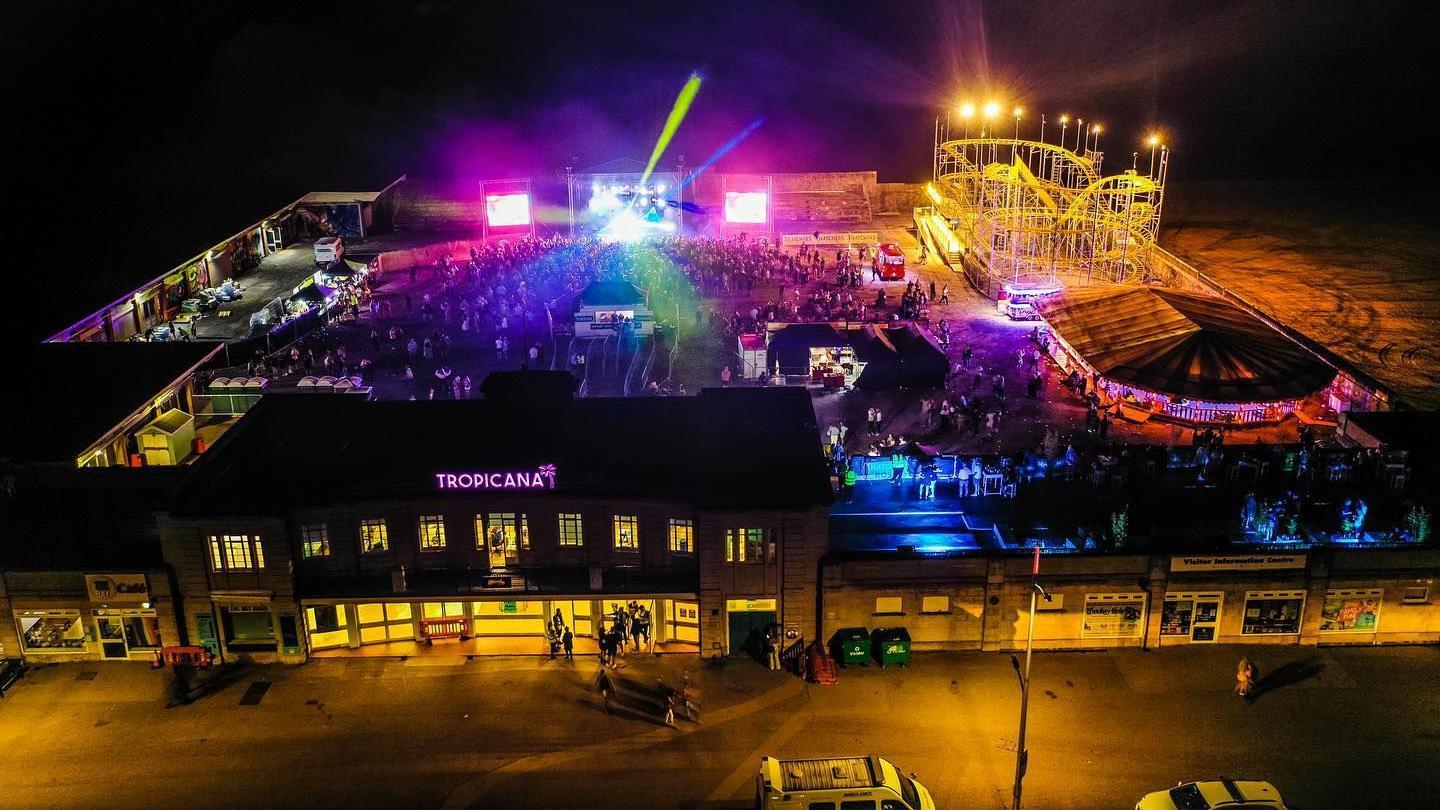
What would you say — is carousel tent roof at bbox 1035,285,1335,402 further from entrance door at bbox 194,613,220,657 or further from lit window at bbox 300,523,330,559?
entrance door at bbox 194,613,220,657

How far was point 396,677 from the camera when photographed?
3625cm

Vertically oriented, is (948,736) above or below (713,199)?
below

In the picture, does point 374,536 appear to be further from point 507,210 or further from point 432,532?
point 507,210

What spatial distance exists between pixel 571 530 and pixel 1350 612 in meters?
26.6

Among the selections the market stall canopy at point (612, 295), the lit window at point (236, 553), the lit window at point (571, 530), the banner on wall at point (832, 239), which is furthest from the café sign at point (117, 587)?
the banner on wall at point (832, 239)

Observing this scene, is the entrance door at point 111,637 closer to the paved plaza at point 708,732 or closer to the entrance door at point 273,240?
the paved plaza at point 708,732

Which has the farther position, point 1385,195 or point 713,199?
point 1385,195

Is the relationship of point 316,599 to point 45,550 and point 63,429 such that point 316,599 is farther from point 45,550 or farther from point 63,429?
point 63,429

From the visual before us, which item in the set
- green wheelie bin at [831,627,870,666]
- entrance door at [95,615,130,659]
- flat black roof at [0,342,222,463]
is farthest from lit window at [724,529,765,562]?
flat black roof at [0,342,222,463]

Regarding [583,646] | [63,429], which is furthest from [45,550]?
[583,646]

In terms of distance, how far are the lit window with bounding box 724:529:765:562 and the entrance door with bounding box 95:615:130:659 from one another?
2057 centimetres

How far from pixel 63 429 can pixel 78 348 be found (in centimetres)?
1023

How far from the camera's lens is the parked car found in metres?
27.7

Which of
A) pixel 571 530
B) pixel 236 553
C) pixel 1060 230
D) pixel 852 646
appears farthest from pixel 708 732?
pixel 1060 230
